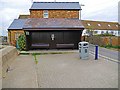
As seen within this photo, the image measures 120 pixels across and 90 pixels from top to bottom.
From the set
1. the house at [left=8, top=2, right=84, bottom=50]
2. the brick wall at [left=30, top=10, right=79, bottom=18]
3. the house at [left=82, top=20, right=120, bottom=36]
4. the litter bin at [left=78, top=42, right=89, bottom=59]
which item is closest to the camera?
the litter bin at [left=78, top=42, right=89, bottom=59]

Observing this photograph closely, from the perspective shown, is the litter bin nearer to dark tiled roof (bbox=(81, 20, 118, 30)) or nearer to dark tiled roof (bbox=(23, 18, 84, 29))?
dark tiled roof (bbox=(23, 18, 84, 29))

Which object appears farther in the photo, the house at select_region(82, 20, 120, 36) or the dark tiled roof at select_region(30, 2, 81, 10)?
the house at select_region(82, 20, 120, 36)

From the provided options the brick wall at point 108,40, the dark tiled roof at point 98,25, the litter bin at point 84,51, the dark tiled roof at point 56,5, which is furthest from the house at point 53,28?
the dark tiled roof at point 98,25

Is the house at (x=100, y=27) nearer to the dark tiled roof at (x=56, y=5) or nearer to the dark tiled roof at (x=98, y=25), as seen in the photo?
the dark tiled roof at (x=98, y=25)

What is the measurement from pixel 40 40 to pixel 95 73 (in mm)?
16142

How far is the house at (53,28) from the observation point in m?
24.6

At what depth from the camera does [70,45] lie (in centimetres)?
2581

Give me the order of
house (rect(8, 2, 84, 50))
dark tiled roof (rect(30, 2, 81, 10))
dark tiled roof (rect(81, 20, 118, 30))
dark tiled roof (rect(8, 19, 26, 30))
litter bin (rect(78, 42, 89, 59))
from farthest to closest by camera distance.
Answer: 1. dark tiled roof (rect(81, 20, 118, 30))
2. dark tiled roof (rect(8, 19, 26, 30))
3. dark tiled roof (rect(30, 2, 81, 10))
4. house (rect(8, 2, 84, 50))
5. litter bin (rect(78, 42, 89, 59))

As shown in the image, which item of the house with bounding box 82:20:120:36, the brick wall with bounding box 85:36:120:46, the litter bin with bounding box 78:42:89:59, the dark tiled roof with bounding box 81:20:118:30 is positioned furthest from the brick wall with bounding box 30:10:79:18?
the dark tiled roof with bounding box 81:20:118:30

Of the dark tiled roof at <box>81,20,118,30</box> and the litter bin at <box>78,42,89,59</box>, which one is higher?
the dark tiled roof at <box>81,20,118,30</box>

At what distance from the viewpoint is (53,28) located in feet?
80.6

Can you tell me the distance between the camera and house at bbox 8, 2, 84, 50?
2462 cm

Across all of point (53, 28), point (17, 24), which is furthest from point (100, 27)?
point (53, 28)

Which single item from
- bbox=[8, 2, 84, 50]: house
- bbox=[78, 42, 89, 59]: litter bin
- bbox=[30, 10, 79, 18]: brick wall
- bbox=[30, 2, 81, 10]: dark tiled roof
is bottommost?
bbox=[78, 42, 89, 59]: litter bin
